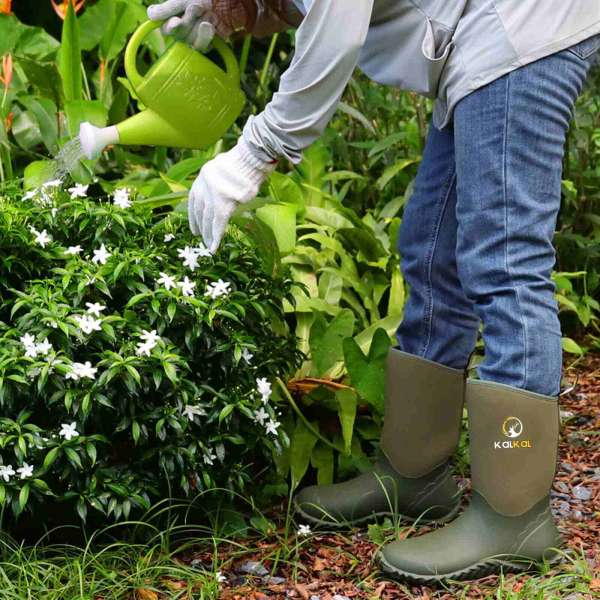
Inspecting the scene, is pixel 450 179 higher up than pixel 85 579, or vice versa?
pixel 450 179

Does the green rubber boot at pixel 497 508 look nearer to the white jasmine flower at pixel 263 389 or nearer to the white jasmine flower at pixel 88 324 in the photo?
the white jasmine flower at pixel 263 389

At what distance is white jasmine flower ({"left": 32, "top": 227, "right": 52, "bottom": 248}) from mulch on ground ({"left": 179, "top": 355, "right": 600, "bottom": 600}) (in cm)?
73

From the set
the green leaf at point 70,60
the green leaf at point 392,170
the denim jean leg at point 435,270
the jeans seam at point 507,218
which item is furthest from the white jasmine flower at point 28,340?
the green leaf at point 392,170

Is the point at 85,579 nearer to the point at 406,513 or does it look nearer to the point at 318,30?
the point at 406,513

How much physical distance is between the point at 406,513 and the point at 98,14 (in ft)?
6.65

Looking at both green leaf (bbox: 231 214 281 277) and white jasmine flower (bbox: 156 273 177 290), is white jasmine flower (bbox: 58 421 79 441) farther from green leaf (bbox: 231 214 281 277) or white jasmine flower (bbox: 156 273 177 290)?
green leaf (bbox: 231 214 281 277)

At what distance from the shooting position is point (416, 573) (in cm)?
213

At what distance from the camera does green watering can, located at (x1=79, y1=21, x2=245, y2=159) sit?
229 cm

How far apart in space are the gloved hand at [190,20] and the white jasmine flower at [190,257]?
43 cm

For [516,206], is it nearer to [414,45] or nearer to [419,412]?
[414,45]

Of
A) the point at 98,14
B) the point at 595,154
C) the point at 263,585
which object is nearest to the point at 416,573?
the point at 263,585

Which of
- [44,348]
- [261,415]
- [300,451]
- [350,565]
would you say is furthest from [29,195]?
[350,565]

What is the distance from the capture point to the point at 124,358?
210 cm

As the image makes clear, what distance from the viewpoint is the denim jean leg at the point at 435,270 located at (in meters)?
2.28
